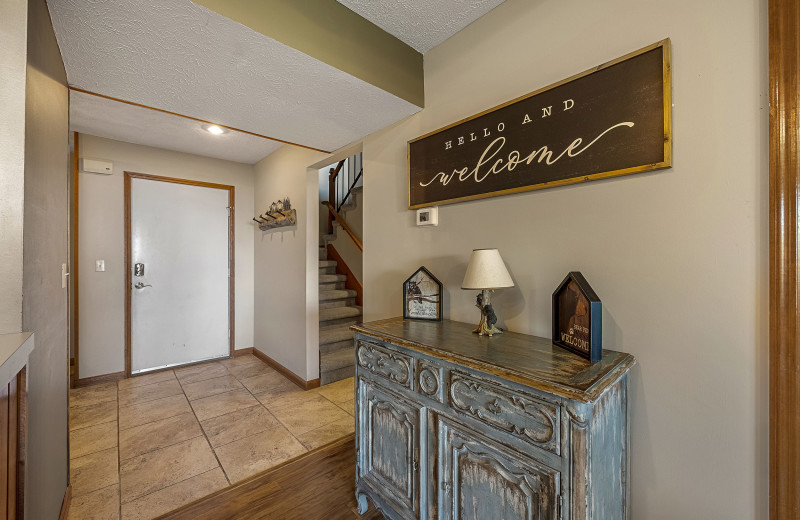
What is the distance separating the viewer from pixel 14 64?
95cm

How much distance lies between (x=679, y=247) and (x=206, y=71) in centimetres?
210

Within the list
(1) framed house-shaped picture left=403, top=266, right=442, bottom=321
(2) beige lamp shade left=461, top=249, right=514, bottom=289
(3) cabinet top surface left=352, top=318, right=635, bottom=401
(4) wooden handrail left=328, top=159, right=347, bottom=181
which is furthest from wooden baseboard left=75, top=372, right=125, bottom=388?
(2) beige lamp shade left=461, top=249, right=514, bottom=289

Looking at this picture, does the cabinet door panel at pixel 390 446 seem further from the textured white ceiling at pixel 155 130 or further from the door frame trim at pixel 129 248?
the door frame trim at pixel 129 248

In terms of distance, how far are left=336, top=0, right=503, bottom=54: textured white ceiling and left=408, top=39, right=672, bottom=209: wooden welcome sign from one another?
512 millimetres

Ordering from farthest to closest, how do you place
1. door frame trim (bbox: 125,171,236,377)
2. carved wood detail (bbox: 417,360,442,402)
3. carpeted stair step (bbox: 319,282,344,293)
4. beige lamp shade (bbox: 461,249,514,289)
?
1. carpeted stair step (bbox: 319,282,344,293)
2. door frame trim (bbox: 125,171,236,377)
3. beige lamp shade (bbox: 461,249,514,289)
4. carved wood detail (bbox: 417,360,442,402)

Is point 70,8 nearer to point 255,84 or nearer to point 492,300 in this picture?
point 255,84

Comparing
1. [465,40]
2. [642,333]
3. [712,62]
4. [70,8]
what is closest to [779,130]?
[712,62]

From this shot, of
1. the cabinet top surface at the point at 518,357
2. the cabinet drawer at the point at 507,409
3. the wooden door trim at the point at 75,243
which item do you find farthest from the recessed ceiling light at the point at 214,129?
the cabinet drawer at the point at 507,409

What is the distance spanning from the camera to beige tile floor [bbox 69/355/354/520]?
1.75 meters

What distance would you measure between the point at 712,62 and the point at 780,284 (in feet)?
2.31

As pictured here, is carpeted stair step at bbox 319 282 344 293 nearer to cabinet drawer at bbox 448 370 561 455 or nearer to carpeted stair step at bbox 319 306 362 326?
carpeted stair step at bbox 319 306 362 326

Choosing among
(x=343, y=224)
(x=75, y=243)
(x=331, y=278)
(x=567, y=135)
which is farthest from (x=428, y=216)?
(x=75, y=243)

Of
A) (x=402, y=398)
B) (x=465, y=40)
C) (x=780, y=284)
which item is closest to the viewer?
(x=780, y=284)

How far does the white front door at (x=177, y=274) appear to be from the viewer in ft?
11.1
